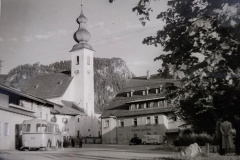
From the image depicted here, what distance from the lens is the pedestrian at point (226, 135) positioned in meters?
5.16

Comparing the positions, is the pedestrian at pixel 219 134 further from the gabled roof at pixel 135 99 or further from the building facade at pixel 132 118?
the building facade at pixel 132 118

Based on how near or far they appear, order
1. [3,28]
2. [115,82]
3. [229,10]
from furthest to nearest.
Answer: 1. [115,82]
2. [3,28]
3. [229,10]

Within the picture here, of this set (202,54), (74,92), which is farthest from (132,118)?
(202,54)

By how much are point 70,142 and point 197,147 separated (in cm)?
1197

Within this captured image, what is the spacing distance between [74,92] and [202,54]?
56.8 ft

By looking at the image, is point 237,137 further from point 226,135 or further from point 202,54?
point 202,54

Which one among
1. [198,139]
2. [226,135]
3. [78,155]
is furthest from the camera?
[78,155]

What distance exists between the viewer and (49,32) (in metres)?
6.66

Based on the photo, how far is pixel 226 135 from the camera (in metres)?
5.18

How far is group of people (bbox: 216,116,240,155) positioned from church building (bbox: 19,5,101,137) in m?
6.74

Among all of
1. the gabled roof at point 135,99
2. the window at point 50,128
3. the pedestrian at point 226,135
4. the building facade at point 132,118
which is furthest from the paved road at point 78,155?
the building facade at point 132,118

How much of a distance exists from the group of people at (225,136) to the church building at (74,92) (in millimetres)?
6745

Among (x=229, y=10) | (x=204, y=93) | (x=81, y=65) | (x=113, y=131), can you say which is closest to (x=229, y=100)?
(x=204, y=93)

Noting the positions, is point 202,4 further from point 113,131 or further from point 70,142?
point 113,131
